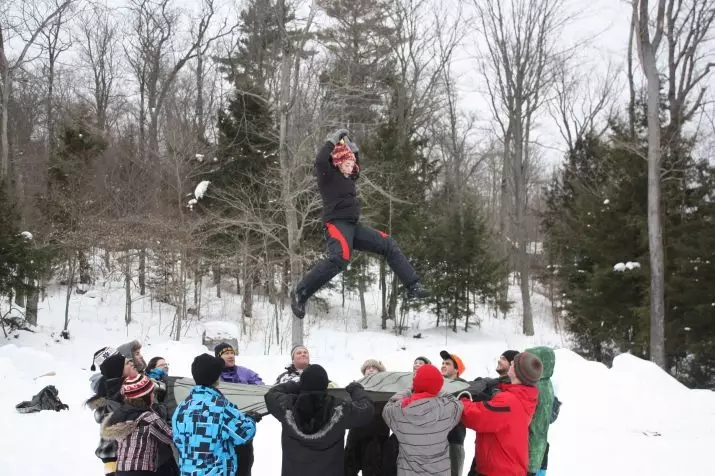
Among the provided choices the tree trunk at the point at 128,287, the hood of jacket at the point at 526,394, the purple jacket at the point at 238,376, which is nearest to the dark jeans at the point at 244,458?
the purple jacket at the point at 238,376

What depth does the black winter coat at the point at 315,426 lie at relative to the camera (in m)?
3.48

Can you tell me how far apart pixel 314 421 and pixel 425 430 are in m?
0.73

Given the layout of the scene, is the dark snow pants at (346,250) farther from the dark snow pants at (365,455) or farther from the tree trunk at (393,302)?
the tree trunk at (393,302)

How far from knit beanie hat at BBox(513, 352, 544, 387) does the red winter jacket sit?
0.20 ft

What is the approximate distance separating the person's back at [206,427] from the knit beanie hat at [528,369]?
184cm

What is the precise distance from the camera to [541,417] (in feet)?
14.1

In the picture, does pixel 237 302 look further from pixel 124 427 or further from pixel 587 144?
pixel 124 427

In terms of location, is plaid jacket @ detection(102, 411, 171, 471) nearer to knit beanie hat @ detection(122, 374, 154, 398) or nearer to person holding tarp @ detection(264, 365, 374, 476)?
knit beanie hat @ detection(122, 374, 154, 398)

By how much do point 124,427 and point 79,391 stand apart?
635 cm

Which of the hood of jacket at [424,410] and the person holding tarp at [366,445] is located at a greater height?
→ the hood of jacket at [424,410]

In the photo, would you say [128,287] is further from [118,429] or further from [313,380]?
[313,380]

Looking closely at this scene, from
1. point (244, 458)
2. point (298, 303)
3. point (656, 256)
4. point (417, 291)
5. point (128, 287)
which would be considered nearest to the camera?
point (244, 458)

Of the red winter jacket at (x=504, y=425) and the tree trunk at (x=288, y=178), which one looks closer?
the red winter jacket at (x=504, y=425)

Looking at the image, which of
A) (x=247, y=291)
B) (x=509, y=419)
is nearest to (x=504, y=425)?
(x=509, y=419)
